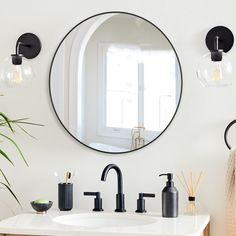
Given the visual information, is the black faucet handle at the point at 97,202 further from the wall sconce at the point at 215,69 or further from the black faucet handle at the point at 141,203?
the wall sconce at the point at 215,69

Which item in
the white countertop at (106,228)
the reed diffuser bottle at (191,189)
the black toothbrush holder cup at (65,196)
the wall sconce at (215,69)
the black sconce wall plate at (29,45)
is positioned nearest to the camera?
the white countertop at (106,228)

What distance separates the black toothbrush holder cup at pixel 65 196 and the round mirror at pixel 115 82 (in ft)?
0.76

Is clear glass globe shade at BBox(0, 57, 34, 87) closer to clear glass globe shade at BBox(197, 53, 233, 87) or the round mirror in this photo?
the round mirror

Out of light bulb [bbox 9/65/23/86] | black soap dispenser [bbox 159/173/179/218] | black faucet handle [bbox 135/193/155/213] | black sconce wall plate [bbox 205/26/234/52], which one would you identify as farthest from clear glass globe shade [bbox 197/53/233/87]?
light bulb [bbox 9/65/23/86]

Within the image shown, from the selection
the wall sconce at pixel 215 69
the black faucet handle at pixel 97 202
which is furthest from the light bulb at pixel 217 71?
the black faucet handle at pixel 97 202

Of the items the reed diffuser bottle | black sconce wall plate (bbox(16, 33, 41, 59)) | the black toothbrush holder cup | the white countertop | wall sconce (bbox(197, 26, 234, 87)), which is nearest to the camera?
the white countertop

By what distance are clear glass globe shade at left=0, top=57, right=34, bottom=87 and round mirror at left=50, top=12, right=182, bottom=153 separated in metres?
0.19

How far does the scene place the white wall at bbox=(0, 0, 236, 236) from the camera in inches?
110

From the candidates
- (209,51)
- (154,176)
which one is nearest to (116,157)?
(154,176)

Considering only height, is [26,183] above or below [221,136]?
below

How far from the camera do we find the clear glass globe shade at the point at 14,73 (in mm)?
2787

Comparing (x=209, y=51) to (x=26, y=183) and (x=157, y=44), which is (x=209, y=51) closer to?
(x=157, y=44)

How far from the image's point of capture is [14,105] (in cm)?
304

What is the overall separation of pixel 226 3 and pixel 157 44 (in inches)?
14.5
